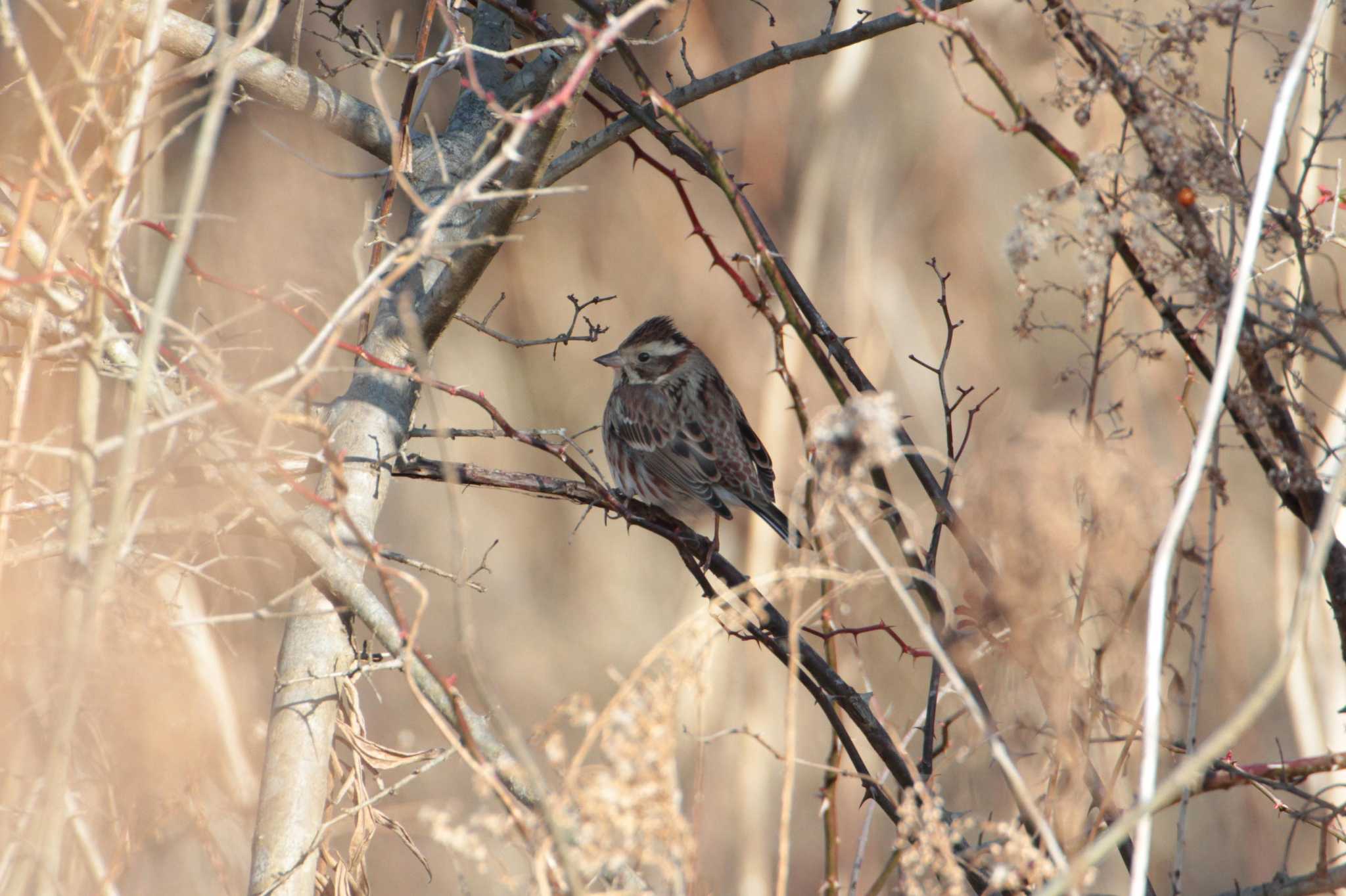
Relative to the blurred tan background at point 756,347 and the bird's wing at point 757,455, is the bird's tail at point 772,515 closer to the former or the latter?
the bird's wing at point 757,455

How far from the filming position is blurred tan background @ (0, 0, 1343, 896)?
18.5 ft

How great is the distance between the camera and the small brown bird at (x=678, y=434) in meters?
3.68

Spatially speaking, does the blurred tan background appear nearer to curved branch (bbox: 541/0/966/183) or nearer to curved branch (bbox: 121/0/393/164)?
curved branch (bbox: 121/0/393/164)

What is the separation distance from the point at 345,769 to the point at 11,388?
1.20 metres

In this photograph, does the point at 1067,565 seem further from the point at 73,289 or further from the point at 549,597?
the point at 549,597

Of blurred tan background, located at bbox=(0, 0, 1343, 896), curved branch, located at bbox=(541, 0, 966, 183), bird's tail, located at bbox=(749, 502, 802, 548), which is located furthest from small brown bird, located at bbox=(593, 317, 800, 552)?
blurred tan background, located at bbox=(0, 0, 1343, 896)

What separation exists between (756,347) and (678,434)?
2405 mm

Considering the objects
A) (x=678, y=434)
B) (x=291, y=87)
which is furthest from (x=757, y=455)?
(x=291, y=87)

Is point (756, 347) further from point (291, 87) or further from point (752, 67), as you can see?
point (291, 87)

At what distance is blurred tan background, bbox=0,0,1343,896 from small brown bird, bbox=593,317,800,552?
62.6 inches

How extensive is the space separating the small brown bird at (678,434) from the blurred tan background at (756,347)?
62.6 inches

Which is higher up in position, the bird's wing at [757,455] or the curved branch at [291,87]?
the curved branch at [291,87]

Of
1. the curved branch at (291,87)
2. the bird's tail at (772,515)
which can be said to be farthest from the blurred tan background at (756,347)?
the curved branch at (291,87)

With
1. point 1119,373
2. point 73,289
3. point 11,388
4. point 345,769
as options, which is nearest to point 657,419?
point 345,769
